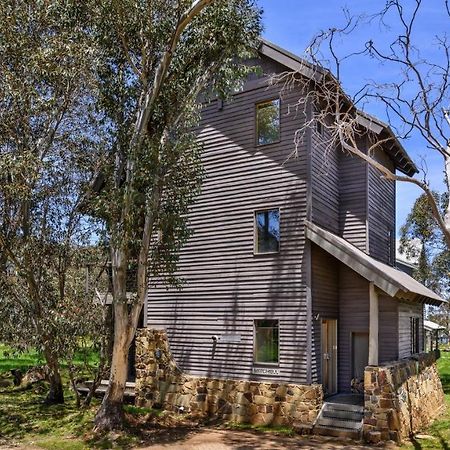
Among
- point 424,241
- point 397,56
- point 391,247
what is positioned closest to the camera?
point 397,56

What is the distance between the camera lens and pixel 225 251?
1490 centimetres

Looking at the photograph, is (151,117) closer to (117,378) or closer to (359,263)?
(359,263)

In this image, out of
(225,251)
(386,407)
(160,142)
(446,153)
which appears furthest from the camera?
(225,251)

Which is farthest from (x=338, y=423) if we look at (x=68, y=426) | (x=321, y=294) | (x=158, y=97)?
(x=158, y=97)

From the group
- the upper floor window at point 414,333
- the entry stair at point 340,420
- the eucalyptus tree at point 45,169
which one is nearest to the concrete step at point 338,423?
the entry stair at point 340,420

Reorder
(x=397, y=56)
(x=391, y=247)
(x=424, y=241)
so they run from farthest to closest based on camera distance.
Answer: (x=424, y=241), (x=391, y=247), (x=397, y=56)

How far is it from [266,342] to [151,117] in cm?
660

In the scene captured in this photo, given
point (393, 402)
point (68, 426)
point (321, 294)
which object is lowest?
point (68, 426)

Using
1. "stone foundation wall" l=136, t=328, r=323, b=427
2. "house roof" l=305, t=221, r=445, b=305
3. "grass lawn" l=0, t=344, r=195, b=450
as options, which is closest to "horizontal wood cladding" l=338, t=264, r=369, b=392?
"house roof" l=305, t=221, r=445, b=305

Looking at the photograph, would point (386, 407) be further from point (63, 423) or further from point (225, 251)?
point (63, 423)

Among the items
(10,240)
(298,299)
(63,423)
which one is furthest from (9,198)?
(298,299)

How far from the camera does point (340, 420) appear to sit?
12.2 meters

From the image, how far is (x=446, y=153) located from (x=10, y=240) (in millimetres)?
11228

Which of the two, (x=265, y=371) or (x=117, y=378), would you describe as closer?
(x=117, y=378)
